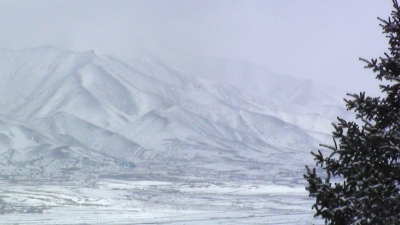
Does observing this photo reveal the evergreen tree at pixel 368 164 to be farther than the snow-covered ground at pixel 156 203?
No

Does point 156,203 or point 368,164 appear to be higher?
point 156,203

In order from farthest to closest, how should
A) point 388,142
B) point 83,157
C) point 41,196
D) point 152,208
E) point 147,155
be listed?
point 147,155 → point 83,157 → point 41,196 → point 152,208 → point 388,142

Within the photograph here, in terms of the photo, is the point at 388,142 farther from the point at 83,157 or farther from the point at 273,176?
the point at 83,157

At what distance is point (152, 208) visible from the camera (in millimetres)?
78375

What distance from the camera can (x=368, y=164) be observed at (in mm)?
5715

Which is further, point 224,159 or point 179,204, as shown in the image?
point 224,159

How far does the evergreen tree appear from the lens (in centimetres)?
556

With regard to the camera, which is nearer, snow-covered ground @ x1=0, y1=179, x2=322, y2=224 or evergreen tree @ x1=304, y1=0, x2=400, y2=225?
evergreen tree @ x1=304, y1=0, x2=400, y2=225

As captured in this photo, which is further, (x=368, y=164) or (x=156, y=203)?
(x=156, y=203)

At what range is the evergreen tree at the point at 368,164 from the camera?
18.2 feet

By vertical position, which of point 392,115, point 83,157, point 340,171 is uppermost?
point 83,157

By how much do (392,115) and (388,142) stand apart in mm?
301

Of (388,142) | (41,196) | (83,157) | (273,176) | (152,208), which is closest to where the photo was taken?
(388,142)

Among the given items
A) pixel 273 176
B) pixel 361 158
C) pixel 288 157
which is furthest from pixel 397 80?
pixel 288 157
